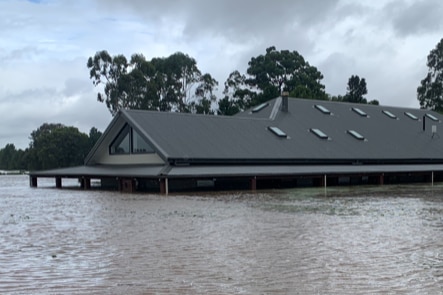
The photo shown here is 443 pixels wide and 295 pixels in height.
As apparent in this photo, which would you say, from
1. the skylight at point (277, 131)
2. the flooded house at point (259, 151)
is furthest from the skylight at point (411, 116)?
the skylight at point (277, 131)

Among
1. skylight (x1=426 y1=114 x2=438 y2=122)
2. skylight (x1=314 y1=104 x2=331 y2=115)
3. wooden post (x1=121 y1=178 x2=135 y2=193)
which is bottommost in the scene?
wooden post (x1=121 y1=178 x2=135 y2=193)

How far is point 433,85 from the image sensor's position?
57.8m

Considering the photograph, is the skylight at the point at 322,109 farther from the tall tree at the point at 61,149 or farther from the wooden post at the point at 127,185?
the tall tree at the point at 61,149

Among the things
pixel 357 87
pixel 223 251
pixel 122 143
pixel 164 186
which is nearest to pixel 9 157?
pixel 357 87

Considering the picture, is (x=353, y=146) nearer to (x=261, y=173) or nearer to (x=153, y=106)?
(x=261, y=173)

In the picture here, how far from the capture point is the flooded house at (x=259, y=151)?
2461 centimetres

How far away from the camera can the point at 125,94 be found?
51.9 meters

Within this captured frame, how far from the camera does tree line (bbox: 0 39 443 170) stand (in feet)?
170

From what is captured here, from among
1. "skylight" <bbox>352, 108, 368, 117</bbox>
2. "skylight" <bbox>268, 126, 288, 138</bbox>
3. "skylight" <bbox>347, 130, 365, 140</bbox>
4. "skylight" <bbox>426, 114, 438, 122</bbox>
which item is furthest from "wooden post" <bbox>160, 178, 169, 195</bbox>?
"skylight" <bbox>426, 114, 438, 122</bbox>

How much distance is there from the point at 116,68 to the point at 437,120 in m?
28.4

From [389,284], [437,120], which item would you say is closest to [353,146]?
[437,120]

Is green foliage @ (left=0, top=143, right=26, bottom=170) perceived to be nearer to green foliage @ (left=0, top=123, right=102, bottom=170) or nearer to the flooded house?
green foliage @ (left=0, top=123, right=102, bottom=170)

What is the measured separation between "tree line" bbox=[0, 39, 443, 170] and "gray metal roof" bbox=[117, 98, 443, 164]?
15724mm

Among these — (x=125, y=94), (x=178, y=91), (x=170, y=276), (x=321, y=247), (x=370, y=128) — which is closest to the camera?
(x=170, y=276)
